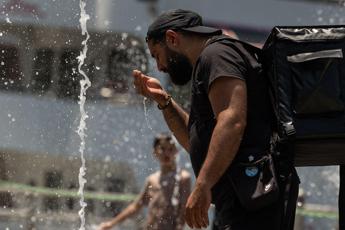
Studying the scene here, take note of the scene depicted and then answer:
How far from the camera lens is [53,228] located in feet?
24.3

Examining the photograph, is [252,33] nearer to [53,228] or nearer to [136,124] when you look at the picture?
[136,124]

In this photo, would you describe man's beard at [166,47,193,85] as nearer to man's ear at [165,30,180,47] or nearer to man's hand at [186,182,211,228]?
man's ear at [165,30,180,47]

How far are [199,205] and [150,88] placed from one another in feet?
2.39

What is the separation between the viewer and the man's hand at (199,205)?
107 inches

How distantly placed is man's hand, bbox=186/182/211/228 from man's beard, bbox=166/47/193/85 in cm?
47

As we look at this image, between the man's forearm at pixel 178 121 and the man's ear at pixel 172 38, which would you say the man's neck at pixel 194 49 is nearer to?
the man's ear at pixel 172 38

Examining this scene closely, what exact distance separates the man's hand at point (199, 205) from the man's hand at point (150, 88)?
669 mm

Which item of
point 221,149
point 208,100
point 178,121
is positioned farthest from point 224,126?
point 178,121

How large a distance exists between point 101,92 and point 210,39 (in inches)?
297

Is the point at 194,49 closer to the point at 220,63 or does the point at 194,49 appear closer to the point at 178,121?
the point at 220,63

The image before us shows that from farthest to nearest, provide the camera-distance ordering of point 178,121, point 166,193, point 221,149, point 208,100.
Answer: point 166,193, point 178,121, point 208,100, point 221,149

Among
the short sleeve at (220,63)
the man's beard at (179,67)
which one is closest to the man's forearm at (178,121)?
the man's beard at (179,67)

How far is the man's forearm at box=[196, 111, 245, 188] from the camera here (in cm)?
272

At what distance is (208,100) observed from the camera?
289 cm
